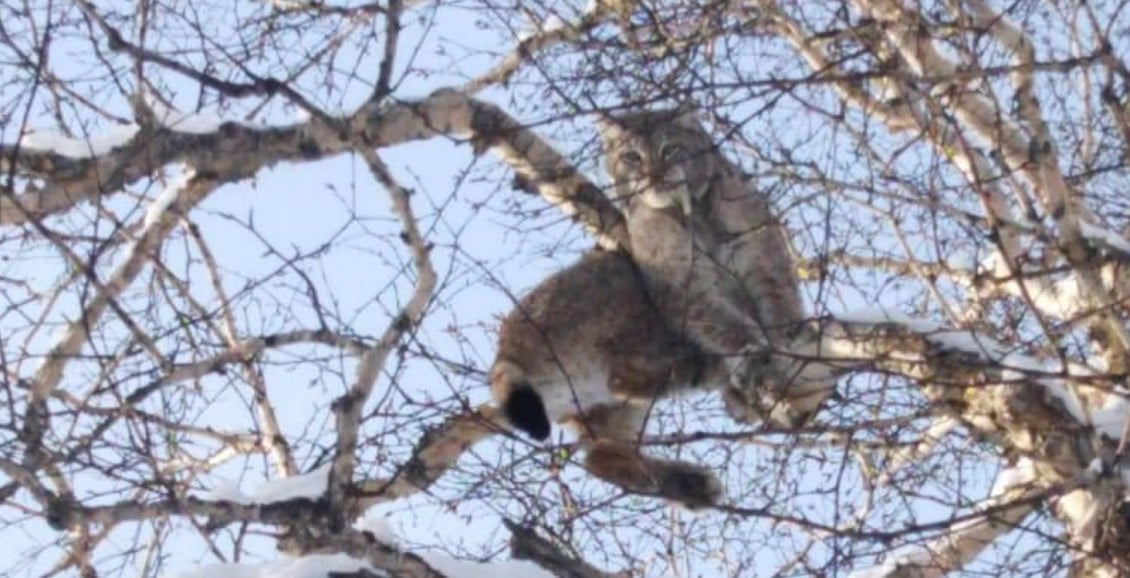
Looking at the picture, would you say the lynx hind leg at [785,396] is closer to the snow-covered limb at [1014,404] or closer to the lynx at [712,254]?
the lynx at [712,254]

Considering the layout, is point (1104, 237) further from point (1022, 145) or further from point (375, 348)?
point (375, 348)

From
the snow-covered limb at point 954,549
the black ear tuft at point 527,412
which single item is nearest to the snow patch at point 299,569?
the black ear tuft at point 527,412

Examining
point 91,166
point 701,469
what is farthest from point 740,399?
point 91,166

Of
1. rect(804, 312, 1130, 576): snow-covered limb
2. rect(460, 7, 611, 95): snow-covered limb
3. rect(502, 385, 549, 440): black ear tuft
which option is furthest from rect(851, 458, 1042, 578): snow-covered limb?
rect(460, 7, 611, 95): snow-covered limb

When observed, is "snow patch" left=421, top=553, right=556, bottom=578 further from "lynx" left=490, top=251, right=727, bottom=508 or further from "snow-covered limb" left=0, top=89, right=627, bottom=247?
"snow-covered limb" left=0, top=89, right=627, bottom=247

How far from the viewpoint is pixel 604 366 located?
766 cm

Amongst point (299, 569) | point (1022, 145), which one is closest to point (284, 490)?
point (299, 569)

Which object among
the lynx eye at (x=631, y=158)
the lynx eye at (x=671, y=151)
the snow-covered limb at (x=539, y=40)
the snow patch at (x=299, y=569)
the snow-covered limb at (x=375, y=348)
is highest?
the snow-covered limb at (x=539, y=40)

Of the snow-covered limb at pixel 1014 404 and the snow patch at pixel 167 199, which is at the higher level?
the snow patch at pixel 167 199

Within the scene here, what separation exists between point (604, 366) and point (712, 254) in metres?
0.66

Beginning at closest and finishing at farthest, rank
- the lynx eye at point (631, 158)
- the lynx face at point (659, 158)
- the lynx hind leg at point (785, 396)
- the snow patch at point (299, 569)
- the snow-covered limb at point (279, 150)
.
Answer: the snow patch at point (299, 569)
the lynx hind leg at point (785, 396)
the lynx face at point (659, 158)
the snow-covered limb at point (279, 150)
the lynx eye at point (631, 158)

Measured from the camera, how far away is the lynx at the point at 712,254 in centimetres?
707

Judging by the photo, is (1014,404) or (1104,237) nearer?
(1104,237)

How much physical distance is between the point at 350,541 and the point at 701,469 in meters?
2.02
